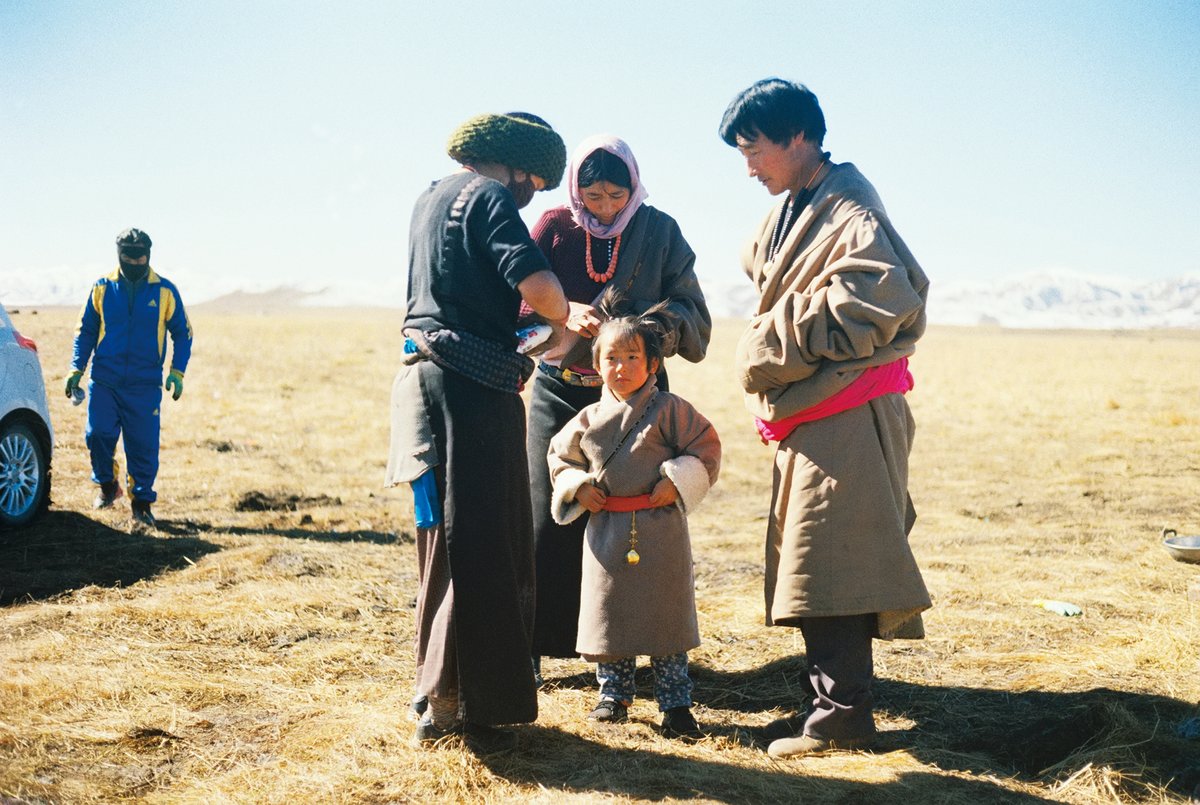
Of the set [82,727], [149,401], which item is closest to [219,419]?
[149,401]

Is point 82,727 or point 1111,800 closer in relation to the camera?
point 1111,800

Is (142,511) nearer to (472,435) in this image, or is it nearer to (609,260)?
(609,260)

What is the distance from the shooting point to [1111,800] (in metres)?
3.21

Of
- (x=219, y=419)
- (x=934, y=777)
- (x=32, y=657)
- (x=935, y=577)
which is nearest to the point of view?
(x=934, y=777)

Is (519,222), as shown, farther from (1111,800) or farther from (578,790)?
(1111,800)

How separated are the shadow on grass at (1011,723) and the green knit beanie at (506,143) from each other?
2.20 metres

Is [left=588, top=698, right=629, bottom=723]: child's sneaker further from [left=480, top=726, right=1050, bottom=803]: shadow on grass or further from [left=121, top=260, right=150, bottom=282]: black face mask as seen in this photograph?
[left=121, top=260, right=150, bottom=282]: black face mask

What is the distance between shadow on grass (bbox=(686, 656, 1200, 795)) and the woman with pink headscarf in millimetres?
555

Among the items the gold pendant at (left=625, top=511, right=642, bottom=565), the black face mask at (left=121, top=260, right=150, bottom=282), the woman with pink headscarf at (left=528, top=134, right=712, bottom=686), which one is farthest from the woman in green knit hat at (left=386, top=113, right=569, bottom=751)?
the black face mask at (left=121, top=260, right=150, bottom=282)

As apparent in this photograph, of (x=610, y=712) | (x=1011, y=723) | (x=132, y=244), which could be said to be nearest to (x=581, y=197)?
(x=610, y=712)

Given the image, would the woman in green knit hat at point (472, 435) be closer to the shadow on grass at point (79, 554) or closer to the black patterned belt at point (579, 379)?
the black patterned belt at point (579, 379)

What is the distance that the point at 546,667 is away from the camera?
15.7ft

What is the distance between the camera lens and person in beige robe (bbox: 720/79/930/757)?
349 centimetres

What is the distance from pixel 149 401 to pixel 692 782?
20.5 ft
